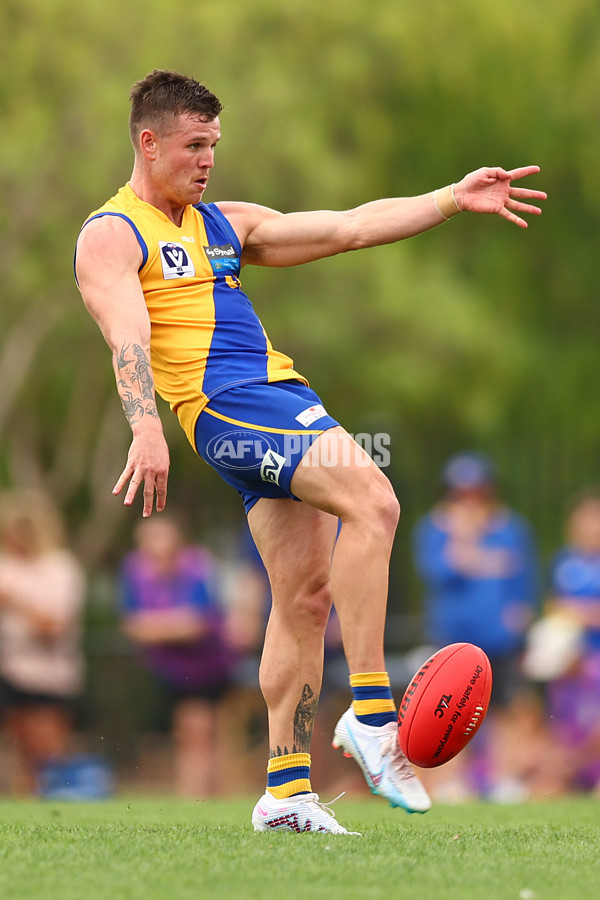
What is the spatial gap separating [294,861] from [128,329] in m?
1.97

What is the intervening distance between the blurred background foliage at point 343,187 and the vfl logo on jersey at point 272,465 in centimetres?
1085

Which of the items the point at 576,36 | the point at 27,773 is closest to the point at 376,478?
the point at 27,773

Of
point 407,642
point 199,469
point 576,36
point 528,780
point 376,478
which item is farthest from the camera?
point 576,36

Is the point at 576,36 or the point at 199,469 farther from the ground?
the point at 576,36

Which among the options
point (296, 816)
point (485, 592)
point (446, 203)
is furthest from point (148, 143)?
point (485, 592)

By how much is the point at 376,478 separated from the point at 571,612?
5.19 m

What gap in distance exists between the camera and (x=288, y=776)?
5152 millimetres

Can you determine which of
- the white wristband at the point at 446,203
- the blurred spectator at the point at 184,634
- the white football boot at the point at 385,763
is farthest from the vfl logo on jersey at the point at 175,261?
the blurred spectator at the point at 184,634

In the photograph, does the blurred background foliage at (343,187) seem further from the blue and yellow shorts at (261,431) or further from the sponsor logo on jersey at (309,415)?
the sponsor logo on jersey at (309,415)

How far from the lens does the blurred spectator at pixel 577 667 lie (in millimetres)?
9602

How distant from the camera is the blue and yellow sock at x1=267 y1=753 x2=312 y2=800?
5137mm

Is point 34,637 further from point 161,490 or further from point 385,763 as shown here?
point 385,763

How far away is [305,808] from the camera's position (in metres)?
5.08

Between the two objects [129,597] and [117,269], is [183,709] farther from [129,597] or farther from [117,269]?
[117,269]
